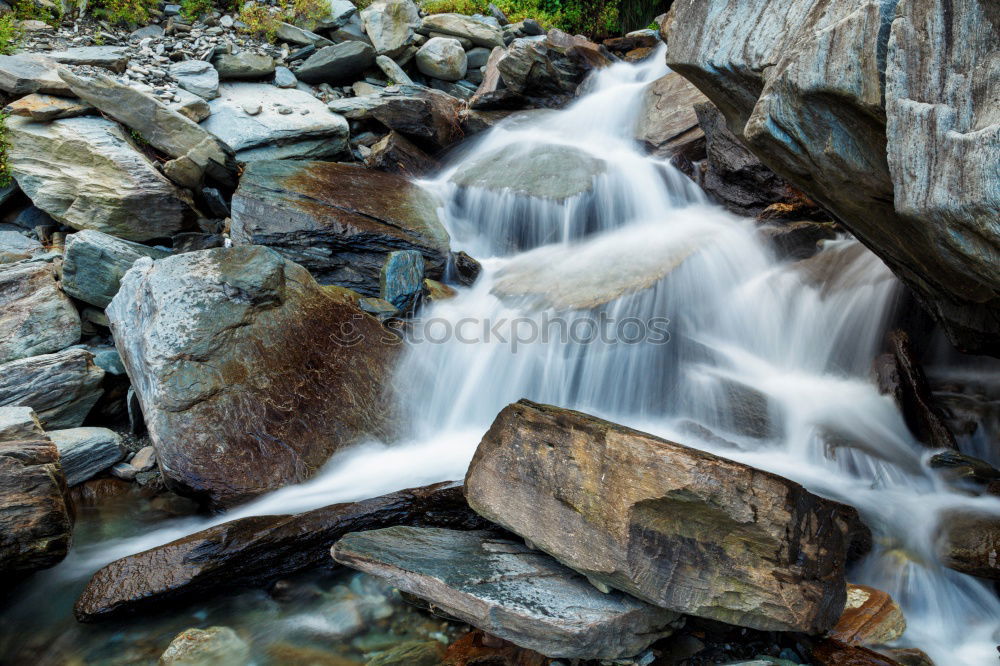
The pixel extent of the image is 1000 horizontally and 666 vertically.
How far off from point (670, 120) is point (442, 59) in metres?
5.23

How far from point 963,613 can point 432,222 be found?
6.39m

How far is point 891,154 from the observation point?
2996mm

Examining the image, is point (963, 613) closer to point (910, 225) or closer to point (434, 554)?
point (910, 225)

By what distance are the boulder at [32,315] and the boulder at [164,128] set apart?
86.4 inches

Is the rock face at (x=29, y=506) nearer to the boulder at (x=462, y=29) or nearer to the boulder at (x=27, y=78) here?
the boulder at (x=27, y=78)

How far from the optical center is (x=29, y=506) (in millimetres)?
3980

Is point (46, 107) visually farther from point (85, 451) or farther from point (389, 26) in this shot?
point (389, 26)

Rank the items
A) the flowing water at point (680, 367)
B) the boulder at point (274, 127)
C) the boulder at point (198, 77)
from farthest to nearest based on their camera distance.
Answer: the boulder at point (198, 77) → the boulder at point (274, 127) → the flowing water at point (680, 367)

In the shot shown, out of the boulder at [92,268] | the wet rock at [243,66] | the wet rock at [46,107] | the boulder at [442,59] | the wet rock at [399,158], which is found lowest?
the boulder at [92,268]

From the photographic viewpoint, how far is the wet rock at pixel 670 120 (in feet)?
30.6

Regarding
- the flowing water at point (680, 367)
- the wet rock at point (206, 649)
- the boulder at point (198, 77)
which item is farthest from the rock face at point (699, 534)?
the boulder at point (198, 77)

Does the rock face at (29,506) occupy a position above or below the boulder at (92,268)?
below

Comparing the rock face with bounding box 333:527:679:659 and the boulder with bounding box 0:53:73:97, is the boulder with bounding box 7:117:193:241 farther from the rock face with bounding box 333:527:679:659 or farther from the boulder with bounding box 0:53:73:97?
the rock face with bounding box 333:527:679:659

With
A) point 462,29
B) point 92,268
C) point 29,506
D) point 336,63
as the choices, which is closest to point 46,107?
point 92,268
